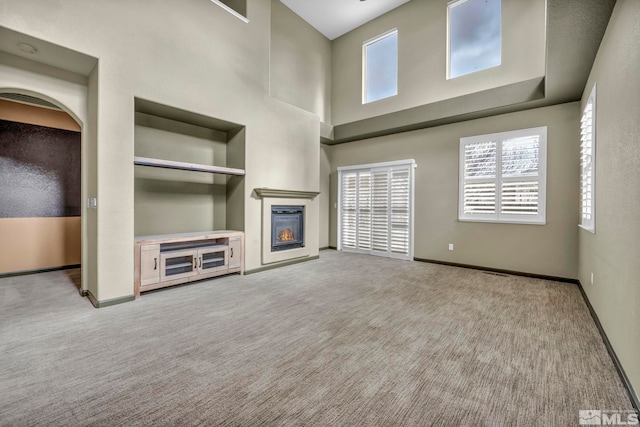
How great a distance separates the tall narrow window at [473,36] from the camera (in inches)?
201

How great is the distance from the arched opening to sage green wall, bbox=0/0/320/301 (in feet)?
5.15

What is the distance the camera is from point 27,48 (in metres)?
2.94

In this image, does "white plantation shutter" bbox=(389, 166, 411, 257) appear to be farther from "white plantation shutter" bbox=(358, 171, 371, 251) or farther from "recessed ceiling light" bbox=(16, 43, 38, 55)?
"recessed ceiling light" bbox=(16, 43, 38, 55)

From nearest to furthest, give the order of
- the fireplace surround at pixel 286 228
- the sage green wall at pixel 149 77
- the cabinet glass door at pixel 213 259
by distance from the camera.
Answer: the sage green wall at pixel 149 77
the cabinet glass door at pixel 213 259
the fireplace surround at pixel 286 228

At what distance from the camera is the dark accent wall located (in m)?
4.57

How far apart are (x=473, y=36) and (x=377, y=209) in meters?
3.87

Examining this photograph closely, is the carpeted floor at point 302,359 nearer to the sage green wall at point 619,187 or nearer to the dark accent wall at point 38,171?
the sage green wall at point 619,187

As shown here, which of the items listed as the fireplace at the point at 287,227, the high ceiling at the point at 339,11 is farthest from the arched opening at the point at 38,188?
the high ceiling at the point at 339,11

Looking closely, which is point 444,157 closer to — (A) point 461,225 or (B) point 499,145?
(B) point 499,145

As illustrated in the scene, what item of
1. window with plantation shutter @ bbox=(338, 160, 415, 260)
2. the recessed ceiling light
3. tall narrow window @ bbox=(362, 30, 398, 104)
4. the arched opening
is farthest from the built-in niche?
tall narrow window @ bbox=(362, 30, 398, 104)

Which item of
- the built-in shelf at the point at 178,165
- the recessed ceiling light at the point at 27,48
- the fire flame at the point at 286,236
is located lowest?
the fire flame at the point at 286,236

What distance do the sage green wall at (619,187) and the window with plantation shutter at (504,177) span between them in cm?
180

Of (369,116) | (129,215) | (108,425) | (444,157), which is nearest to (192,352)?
(108,425)

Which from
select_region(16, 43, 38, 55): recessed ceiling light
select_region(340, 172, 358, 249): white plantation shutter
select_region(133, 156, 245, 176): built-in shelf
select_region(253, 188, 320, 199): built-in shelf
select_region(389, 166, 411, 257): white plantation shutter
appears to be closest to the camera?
select_region(16, 43, 38, 55): recessed ceiling light
